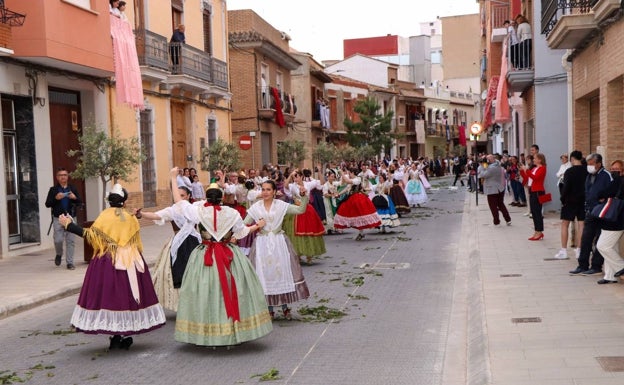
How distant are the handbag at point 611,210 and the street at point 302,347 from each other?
2.22 metres

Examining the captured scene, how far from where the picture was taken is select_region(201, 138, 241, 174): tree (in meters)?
22.8

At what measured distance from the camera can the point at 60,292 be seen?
10883mm

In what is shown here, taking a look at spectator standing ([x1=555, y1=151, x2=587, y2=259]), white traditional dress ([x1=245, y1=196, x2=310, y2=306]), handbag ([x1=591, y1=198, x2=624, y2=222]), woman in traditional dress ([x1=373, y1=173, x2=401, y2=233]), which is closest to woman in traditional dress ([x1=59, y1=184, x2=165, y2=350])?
white traditional dress ([x1=245, y1=196, x2=310, y2=306])

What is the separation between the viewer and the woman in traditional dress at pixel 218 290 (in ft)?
23.1

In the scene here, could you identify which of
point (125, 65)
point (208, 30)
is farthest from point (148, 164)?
point (208, 30)

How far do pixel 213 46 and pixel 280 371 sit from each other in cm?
2249

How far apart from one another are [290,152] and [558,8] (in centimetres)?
2240

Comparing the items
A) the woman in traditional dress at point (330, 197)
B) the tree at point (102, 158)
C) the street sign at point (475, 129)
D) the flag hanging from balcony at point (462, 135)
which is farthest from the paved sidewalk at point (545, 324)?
the flag hanging from balcony at point (462, 135)

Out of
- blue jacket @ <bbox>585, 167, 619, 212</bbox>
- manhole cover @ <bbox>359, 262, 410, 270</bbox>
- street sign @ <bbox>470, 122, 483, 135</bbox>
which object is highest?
street sign @ <bbox>470, 122, 483, 135</bbox>

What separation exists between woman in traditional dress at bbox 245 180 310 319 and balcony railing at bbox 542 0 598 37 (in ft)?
25.7

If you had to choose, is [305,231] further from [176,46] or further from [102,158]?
[176,46]

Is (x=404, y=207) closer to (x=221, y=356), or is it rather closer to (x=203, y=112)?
(x=203, y=112)

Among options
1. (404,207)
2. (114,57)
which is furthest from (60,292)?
(404,207)

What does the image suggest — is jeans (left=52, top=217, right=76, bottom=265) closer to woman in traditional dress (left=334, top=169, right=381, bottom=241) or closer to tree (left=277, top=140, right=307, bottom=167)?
woman in traditional dress (left=334, top=169, right=381, bottom=241)
